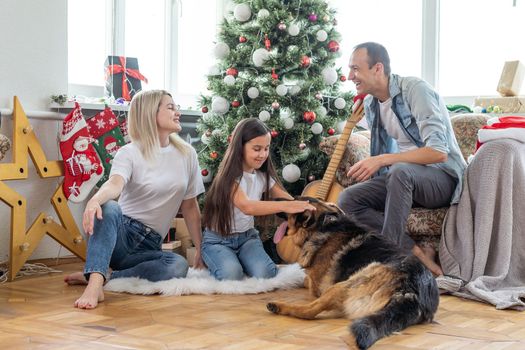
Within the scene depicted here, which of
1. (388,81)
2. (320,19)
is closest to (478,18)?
(320,19)

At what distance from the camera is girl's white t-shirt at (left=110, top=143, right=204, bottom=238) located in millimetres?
3156

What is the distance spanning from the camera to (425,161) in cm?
313

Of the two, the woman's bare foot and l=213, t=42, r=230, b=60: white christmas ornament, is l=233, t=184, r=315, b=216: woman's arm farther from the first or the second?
l=213, t=42, r=230, b=60: white christmas ornament

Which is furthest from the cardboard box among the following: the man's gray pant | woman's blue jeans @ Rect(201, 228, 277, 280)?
woman's blue jeans @ Rect(201, 228, 277, 280)

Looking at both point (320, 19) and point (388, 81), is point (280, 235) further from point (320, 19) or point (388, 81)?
point (320, 19)

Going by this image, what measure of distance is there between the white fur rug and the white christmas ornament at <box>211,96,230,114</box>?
4.34 ft

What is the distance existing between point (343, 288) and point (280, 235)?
0.60m

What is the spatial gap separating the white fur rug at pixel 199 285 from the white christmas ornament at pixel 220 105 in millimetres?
1322

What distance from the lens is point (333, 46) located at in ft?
13.9

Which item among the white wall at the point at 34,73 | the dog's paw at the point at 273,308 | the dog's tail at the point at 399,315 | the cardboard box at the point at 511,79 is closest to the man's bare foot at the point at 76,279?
the white wall at the point at 34,73

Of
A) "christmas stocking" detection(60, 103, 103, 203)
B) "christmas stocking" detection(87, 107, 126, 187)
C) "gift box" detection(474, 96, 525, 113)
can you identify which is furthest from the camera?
"gift box" detection(474, 96, 525, 113)

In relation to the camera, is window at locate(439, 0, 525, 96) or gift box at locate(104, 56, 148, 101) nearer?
gift box at locate(104, 56, 148, 101)

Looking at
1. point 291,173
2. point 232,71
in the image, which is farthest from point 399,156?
point 232,71

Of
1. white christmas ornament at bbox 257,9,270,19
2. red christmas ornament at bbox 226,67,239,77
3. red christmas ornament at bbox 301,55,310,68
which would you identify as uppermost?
white christmas ornament at bbox 257,9,270,19
